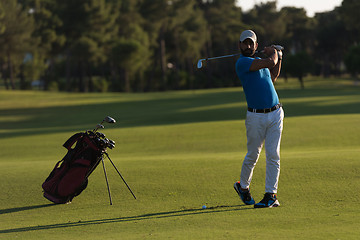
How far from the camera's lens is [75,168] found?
7.97 meters

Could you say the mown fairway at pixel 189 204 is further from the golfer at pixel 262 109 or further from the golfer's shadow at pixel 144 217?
the golfer at pixel 262 109

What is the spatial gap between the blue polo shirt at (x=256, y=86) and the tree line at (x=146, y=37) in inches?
2184

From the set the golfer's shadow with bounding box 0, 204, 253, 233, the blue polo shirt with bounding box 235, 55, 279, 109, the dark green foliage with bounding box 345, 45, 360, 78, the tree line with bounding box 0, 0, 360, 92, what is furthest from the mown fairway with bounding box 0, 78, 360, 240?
the dark green foliage with bounding box 345, 45, 360, 78

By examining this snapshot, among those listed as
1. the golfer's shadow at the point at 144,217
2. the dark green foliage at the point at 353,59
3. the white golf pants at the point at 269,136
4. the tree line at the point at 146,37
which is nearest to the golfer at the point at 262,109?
the white golf pants at the point at 269,136

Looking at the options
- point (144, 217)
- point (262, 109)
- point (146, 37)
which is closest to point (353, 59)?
point (146, 37)

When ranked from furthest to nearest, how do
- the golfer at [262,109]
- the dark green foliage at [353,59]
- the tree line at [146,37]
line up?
1. the tree line at [146,37]
2. the dark green foliage at [353,59]
3. the golfer at [262,109]

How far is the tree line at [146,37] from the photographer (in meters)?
73.2

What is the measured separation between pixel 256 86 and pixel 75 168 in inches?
105

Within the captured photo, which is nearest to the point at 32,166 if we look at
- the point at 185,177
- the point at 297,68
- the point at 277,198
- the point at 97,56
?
the point at 185,177

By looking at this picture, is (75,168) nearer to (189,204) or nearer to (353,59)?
(189,204)

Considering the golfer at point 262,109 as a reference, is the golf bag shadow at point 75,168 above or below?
below

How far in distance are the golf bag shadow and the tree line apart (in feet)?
178

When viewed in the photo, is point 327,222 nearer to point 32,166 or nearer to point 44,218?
point 44,218

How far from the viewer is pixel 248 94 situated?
7227mm
